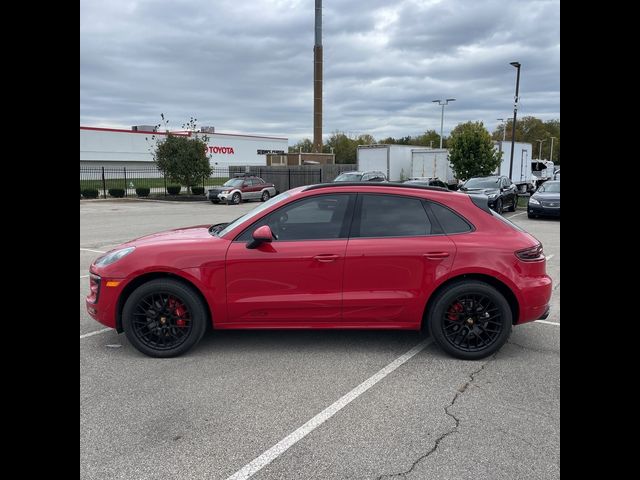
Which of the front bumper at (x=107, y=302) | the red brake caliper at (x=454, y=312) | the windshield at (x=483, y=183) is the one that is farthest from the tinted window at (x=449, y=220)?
the windshield at (x=483, y=183)

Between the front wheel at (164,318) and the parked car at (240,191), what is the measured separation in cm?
2192

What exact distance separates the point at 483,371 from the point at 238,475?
2.33 m

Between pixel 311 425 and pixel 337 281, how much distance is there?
1356 mm

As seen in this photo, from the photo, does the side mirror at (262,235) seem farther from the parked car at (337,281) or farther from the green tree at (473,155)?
the green tree at (473,155)

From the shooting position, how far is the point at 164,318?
432cm

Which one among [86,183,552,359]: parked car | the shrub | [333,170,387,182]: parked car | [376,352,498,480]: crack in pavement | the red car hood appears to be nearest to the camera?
[376,352,498,480]: crack in pavement

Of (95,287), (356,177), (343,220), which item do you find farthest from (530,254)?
(356,177)

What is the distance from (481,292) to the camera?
422cm

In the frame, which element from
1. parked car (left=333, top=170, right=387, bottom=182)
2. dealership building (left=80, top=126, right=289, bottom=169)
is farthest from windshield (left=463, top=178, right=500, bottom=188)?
dealership building (left=80, top=126, right=289, bottom=169)

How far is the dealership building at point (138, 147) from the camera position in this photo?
49.9 meters

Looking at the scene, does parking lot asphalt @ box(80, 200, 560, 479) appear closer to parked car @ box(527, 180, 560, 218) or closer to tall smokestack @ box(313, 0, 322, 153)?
parked car @ box(527, 180, 560, 218)

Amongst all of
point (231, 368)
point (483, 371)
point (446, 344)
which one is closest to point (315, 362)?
point (231, 368)

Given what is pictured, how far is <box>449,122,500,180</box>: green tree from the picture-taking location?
28953 mm
